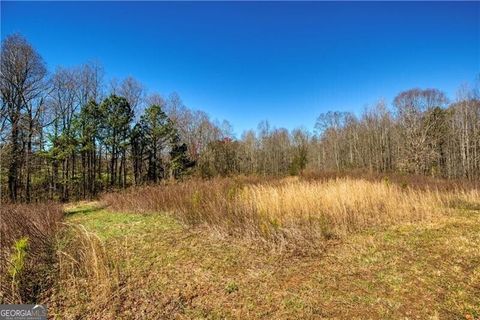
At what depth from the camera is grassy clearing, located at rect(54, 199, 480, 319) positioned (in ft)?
9.25

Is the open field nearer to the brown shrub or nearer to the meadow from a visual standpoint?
the meadow

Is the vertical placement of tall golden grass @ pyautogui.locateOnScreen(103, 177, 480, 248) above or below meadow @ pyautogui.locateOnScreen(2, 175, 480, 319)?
above

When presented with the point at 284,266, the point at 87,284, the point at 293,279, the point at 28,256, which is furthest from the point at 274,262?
the point at 28,256

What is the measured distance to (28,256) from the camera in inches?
157

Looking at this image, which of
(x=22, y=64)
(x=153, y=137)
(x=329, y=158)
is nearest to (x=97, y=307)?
(x=22, y=64)

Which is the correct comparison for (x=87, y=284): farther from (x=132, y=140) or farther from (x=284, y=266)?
(x=132, y=140)

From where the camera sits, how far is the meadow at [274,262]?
9.55 feet

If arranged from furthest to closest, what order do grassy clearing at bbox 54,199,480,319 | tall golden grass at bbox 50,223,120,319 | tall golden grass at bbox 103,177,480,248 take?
1. tall golden grass at bbox 103,177,480,248
2. tall golden grass at bbox 50,223,120,319
3. grassy clearing at bbox 54,199,480,319

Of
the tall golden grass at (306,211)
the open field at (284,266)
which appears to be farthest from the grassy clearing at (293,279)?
the tall golden grass at (306,211)

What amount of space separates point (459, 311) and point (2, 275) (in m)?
5.48

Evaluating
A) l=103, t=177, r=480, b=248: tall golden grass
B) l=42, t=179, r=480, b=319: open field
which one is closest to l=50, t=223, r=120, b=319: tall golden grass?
l=42, t=179, r=480, b=319: open field

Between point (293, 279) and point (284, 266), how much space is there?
0.45 m

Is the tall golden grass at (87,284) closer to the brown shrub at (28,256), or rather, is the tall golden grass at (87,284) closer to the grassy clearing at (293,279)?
the grassy clearing at (293,279)

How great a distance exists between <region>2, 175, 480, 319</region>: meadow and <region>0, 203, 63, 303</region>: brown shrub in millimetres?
34
